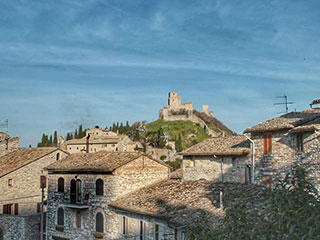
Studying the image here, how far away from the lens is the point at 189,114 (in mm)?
112375

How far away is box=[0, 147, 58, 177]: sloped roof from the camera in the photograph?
32.8 m

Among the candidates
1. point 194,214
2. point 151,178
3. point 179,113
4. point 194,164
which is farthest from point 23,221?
point 179,113

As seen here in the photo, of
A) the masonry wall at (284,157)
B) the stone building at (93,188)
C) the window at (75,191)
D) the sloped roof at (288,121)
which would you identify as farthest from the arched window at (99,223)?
the sloped roof at (288,121)

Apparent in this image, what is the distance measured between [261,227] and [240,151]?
58.2 ft

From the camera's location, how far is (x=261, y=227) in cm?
Result: 603

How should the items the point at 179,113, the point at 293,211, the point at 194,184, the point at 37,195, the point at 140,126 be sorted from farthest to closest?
the point at 179,113
the point at 140,126
the point at 37,195
the point at 194,184
the point at 293,211

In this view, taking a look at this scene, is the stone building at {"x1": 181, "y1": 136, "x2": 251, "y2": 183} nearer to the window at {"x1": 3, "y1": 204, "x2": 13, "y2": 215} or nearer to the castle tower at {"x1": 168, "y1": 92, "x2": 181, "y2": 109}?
the window at {"x1": 3, "y1": 204, "x2": 13, "y2": 215}

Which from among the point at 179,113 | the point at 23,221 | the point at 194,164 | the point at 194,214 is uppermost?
the point at 179,113

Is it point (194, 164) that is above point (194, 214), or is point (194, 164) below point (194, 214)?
above

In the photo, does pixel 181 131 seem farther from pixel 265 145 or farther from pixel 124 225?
pixel 265 145

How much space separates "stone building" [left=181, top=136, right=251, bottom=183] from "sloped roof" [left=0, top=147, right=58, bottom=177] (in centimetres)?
1441

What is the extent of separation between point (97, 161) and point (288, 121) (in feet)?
45.7

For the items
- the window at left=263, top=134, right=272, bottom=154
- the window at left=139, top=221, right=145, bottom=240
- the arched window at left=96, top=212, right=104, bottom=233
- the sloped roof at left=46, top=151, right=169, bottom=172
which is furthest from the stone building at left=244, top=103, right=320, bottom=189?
the arched window at left=96, top=212, right=104, bottom=233

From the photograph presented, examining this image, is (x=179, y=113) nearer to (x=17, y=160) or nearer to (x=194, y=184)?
(x=17, y=160)
